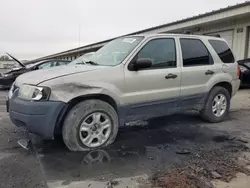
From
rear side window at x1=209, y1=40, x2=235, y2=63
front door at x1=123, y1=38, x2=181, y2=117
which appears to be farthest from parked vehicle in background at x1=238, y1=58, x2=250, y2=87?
front door at x1=123, y1=38, x2=181, y2=117

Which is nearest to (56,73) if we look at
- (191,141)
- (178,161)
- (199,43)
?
(178,161)

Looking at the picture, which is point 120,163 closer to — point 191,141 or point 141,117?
point 141,117

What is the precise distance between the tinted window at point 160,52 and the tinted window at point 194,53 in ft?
0.91

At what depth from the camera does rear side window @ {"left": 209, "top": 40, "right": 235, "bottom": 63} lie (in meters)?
6.41

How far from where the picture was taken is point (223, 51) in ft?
21.6

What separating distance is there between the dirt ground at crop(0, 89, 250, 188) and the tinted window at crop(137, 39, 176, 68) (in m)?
1.32

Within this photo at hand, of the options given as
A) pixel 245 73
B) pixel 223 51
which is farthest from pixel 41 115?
pixel 245 73

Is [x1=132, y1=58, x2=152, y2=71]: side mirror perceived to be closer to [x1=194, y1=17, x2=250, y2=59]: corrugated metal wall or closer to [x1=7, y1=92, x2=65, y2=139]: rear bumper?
[x1=7, y1=92, x2=65, y2=139]: rear bumper

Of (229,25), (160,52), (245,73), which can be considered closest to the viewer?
(160,52)

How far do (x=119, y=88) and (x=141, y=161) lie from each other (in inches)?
48.2

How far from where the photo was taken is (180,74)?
557 centimetres

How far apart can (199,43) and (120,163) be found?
326cm

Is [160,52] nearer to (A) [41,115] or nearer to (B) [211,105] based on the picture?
(B) [211,105]

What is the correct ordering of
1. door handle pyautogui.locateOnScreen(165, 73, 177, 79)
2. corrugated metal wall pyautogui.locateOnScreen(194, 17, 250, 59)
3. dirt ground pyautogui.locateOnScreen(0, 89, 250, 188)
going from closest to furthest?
dirt ground pyautogui.locateOnScreen(0, 89, 250, 188) < door handle pyautogui.locateOnScreen(165, 73, 177, 79) < corrugated metal wall pyautogui.locateOnScreen(194, 17, 250, 59)
